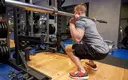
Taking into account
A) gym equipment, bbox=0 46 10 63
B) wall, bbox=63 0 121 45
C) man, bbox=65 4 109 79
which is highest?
wall, bbox=63 0 121 45

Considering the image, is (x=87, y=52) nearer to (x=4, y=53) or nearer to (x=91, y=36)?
(x=91, y=36)

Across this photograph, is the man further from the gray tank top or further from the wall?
the wall

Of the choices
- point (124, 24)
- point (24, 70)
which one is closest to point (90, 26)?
point (24, 70)

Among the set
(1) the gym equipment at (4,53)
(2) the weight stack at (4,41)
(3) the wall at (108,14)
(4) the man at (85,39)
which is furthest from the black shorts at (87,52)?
(3) the wall at (108,14)

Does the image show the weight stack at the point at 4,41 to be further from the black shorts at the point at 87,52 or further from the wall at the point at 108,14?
the wall at the point at 108,14

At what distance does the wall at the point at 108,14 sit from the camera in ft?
16.4

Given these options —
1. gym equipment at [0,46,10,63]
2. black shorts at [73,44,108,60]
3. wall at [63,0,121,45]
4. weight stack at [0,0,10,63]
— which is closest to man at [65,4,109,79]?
black shorts at [73,44,108,60]

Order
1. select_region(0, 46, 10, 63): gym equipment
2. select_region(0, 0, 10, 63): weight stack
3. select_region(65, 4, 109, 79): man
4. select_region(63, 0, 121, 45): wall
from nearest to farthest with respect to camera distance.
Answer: select_region(65, 4, 109, 79): man
select_region(0, 0, 10, 63): weight stack
select_region(0, 46, 10, 63): gym equipment
select_region(63, 0, 121, 45): wall

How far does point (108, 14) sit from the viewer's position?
520 cm

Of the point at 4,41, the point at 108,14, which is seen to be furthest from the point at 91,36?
the point at 108,14

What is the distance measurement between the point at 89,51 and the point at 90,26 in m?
0.41

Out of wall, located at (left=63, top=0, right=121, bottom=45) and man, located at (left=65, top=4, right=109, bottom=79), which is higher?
wall, located at (left=63, top=0, right=121, bottom=45)

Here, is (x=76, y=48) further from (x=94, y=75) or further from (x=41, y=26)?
(x=41, y=26)

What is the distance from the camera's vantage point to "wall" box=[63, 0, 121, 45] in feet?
16.4
